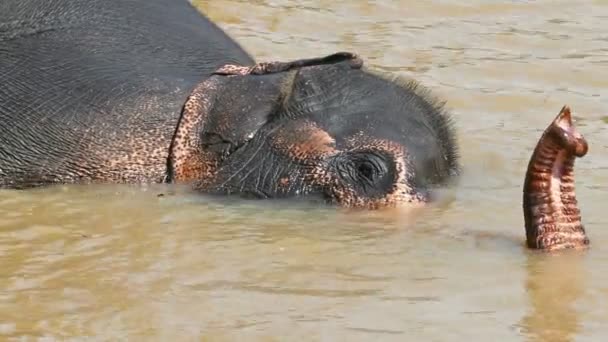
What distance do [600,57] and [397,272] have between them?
406cm

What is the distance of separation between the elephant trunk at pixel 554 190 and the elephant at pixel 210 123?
76 cm

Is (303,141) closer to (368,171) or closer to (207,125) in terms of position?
(368,171)

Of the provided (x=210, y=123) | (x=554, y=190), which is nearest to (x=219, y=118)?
(x=210, y=123)

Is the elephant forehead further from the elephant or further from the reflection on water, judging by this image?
the reflection on water

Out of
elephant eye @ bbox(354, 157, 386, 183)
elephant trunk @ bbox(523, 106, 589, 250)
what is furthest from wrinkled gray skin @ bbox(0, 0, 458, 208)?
elephant trunk @ bbox(523, 106, 589, 250)

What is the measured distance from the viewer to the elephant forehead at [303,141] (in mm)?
5711

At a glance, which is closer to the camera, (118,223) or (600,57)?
(118,223)

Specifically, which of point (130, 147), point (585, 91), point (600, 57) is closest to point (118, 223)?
point (130, 147)

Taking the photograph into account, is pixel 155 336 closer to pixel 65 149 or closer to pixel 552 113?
pixel 65 149

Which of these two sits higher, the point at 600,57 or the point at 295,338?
the point at 600,57

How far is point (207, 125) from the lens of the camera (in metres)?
5.93

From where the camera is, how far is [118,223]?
550 centimetres

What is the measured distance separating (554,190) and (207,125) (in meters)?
1.52

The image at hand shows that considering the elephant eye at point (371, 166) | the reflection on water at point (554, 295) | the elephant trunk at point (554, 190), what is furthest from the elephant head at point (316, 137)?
the reflection on water at point (554, 295)
